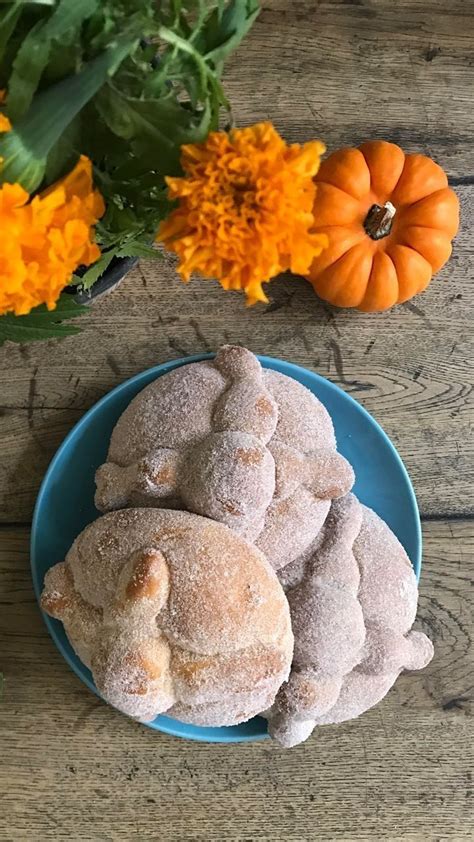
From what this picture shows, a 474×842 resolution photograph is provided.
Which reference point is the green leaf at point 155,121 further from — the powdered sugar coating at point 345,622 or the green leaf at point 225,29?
the powdered sugar coating at point 345,622

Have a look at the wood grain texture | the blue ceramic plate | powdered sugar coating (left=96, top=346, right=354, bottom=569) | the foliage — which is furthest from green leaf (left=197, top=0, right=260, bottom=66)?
the wood grain texture

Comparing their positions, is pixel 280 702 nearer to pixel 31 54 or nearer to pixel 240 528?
pixel 240 528

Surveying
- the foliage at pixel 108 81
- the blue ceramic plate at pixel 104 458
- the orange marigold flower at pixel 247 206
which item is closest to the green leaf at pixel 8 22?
the foliage at pixel 108 81

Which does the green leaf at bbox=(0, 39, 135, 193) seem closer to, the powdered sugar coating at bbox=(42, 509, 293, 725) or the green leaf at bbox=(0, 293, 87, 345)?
the green leaf at bbox=(0, 293, 87, 345)

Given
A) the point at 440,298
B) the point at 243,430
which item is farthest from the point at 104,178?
the point at 440,298

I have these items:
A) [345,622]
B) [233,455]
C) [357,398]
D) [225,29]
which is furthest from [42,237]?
[357,398]

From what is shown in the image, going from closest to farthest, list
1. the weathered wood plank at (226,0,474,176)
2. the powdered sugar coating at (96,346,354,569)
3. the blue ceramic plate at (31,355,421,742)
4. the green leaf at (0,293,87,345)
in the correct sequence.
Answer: the green leaf at (0,293,87,345) < the powdered sugar coating at (96,346,354,569) < the blue ceramic plate at (31,355,421,742) < the weathered wood plank at (226,0,474,176)
